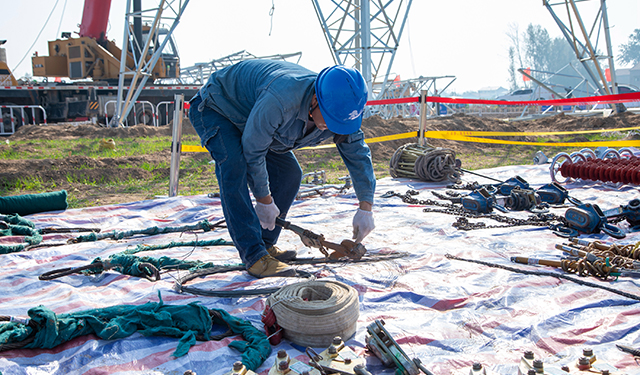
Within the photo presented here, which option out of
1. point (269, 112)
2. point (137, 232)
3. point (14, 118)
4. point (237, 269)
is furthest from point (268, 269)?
point (14, 118)

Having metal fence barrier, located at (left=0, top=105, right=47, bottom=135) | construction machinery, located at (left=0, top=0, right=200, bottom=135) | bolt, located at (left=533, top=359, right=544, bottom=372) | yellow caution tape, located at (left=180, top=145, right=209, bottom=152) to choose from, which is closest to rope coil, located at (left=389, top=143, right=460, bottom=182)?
yellow caution tape, located at (left=180, top=145, right=209, bottom=152)

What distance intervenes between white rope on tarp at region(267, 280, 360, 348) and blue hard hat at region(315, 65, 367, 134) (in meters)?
0.87

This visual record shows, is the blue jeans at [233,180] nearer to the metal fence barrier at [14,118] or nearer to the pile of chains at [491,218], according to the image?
the pile of chains at [491,218]

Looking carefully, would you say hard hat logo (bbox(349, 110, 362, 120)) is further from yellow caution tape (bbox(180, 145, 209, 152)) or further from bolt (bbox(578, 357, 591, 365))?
yellow caution tape (bbox(180, 145, 209, 152))

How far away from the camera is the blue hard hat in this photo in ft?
7.63

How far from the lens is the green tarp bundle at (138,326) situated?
1.81m

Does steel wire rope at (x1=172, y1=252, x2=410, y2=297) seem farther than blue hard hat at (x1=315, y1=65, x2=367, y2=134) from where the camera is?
Yes

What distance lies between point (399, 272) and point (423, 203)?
229cm

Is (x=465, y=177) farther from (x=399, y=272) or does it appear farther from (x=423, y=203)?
(x=399, y=272)

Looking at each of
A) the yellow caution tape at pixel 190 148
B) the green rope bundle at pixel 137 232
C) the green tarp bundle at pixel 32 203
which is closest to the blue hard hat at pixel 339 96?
the green rope bundle at pixel 137 232

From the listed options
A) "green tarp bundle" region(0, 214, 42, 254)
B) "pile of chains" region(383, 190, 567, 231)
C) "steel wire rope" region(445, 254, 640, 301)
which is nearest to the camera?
"steel wire rope" region(445, 254, 640, 301)

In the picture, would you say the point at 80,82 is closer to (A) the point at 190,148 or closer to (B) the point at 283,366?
(A) the point at 190,148

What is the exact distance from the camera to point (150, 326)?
78.8 inches

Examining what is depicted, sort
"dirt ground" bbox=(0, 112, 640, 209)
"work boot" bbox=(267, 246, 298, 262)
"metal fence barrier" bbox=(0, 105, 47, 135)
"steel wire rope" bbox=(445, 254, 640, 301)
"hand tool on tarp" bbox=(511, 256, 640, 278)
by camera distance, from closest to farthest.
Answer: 1. "steel wire rope" bbox=(445, 254, 640, 301)
2. "hand tool on tarp" bbox=(511, 256, 640, 278)
3. "work boot" bbox=(267, 246, 298, 262)
4. "dirt ground" bbox=(0, 112, 640, 209)
5. "metal fence barrier" bbox=(0, 105, 47, 135)
